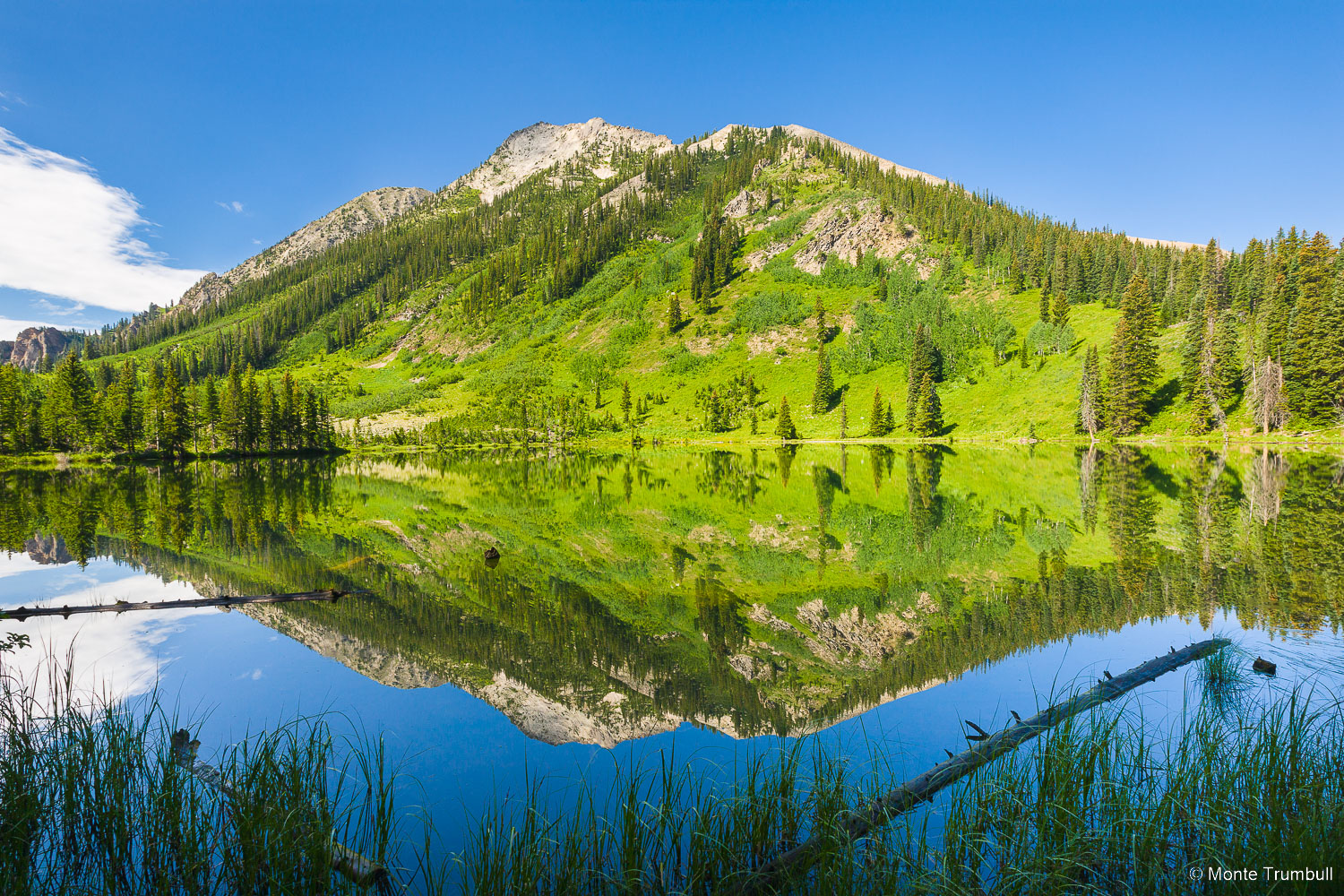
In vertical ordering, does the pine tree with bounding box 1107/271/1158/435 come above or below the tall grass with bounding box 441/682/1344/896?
above

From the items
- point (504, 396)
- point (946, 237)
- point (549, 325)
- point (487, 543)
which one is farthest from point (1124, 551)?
point (549, 325)

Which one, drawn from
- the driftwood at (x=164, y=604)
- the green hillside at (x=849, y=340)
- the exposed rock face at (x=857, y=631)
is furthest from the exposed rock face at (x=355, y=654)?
the green hillside at (x=849, y=340)

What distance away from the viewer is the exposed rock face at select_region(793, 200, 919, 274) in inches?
5906

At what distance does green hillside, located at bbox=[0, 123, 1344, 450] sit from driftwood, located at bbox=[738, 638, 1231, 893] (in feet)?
→ 253

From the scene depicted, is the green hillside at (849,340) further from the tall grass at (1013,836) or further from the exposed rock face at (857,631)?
the tall grass at (1013,836)

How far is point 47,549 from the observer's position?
20.3 meters

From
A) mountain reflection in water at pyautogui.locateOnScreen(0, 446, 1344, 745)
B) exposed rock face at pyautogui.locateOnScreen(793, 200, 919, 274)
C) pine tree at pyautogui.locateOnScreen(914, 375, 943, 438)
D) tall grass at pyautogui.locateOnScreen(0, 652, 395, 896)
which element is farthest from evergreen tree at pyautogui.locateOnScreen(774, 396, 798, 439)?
tall grass at pyautogui.locateOnScreen(0, 652, 395, 896)

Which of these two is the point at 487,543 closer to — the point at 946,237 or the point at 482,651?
the point at 482,651

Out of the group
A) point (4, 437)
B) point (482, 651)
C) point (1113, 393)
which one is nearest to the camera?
point (482, 651)

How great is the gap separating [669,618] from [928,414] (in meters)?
92.1

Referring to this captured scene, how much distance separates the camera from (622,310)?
164750 mm

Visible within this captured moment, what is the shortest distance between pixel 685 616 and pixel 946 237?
529ft

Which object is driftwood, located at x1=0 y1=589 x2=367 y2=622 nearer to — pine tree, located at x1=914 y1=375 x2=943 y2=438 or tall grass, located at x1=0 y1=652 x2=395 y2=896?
tall grass, located at x1=0 y1=652 x2=395 y2=896

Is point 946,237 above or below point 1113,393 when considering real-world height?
above
